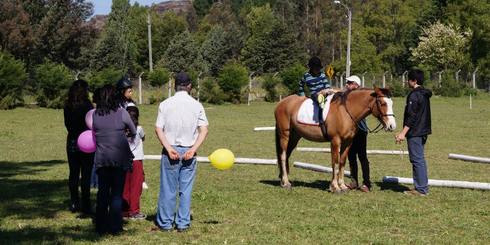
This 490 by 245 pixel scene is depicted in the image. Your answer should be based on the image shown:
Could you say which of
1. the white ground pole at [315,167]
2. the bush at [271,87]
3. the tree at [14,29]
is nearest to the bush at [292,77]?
the bush at [271,87]

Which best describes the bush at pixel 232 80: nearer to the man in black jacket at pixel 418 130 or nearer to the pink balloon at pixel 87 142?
the man in black jacket at pixel 418 130

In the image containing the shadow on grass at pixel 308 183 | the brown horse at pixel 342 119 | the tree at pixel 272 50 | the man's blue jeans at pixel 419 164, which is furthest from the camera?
the tree at pixel 272 50

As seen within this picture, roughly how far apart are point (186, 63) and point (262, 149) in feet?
225

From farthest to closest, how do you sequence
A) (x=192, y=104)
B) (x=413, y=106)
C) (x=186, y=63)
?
(x=186, y=63), (x=413, y=106), (x=192, y=104)

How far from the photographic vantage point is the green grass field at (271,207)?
26.8 feet

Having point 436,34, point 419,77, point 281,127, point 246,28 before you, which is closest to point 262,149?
point 281,127

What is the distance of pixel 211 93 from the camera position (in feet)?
147

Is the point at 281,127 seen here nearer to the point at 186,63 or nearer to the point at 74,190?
the point at 74,190

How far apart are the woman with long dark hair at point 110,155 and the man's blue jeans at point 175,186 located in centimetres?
51

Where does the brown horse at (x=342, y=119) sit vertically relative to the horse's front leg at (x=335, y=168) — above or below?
above

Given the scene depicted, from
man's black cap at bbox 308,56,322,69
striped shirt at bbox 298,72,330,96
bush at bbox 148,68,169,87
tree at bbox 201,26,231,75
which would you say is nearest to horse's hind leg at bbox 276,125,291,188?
striped shirt at bbox 298,72,330,96

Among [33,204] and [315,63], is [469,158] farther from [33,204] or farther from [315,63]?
[33,204]

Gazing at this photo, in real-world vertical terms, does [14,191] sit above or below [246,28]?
below

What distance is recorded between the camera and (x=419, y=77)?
1150 centimetres
